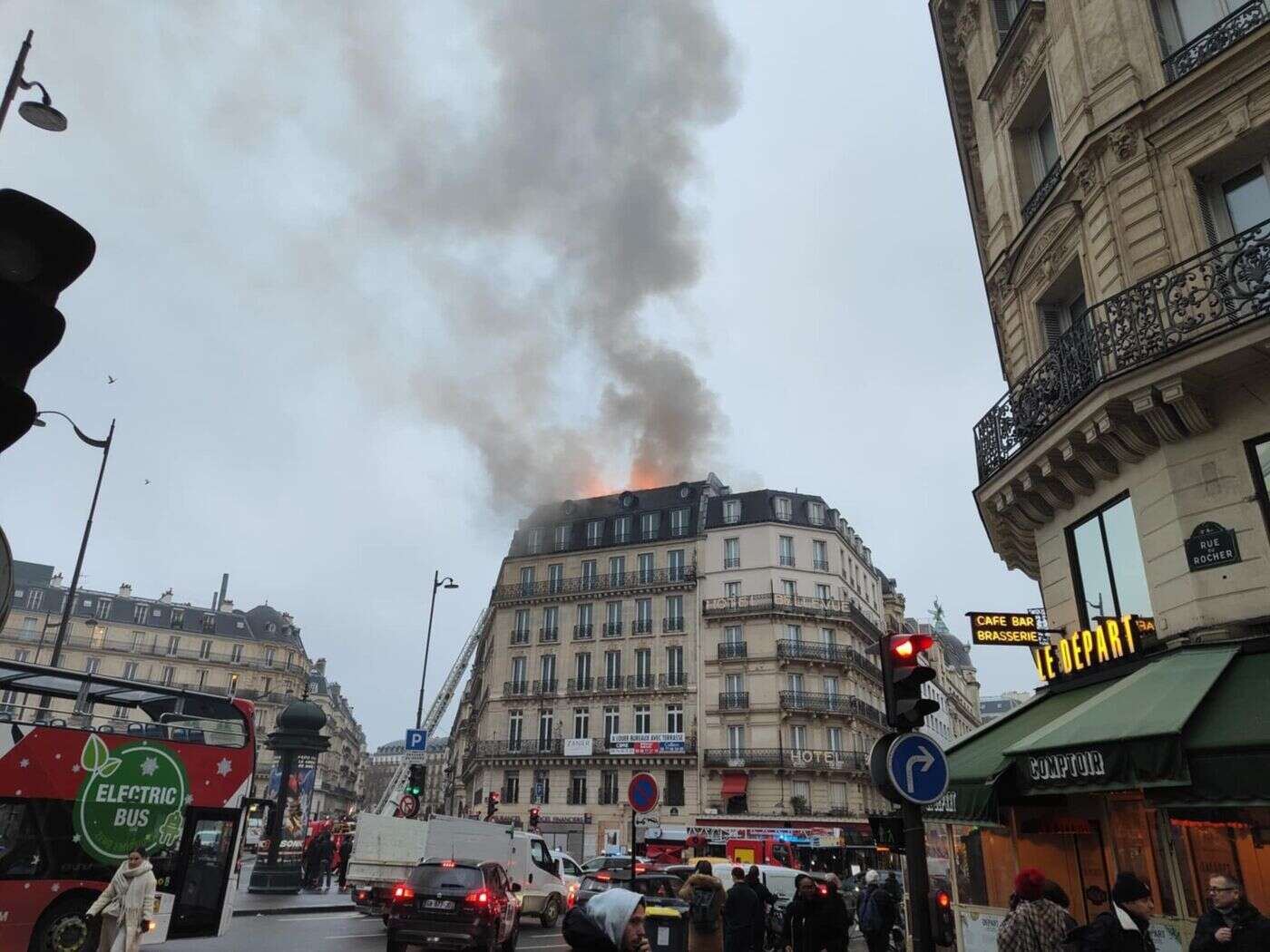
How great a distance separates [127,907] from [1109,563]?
12.7 metres

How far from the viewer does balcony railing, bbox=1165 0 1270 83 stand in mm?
9195

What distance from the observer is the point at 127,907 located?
9609mm

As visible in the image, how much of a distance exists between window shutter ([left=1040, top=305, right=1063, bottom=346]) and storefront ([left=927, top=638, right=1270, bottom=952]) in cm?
498

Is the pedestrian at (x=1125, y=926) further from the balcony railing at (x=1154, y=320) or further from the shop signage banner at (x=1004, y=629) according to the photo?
the shop signage banner at (x=1004, y=629)

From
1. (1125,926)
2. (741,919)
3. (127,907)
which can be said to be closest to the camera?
(1125,926)

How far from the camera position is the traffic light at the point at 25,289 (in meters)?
2.97

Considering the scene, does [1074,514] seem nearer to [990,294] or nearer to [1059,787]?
[1059,787]

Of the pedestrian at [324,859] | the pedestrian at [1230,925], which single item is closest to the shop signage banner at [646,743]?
the pedestrian at [324,859]

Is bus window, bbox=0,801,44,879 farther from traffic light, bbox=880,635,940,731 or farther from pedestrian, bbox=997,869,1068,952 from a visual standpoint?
pedestrian, bbox=997,869,1068,952

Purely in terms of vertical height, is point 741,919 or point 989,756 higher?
point 989,756

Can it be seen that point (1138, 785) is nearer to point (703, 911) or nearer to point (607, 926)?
point (703, 911)

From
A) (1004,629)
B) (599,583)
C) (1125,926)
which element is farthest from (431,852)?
(599,583)

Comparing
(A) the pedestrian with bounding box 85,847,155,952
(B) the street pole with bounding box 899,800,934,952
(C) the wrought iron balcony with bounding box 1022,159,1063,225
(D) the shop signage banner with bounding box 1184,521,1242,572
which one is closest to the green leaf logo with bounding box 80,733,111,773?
(A) the pedestrian with bounding box 85,847,155,952

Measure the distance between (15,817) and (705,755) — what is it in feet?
120
